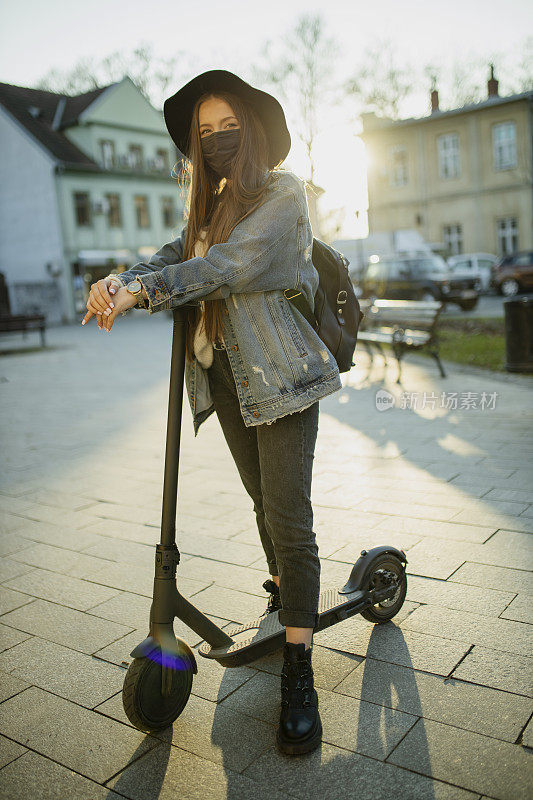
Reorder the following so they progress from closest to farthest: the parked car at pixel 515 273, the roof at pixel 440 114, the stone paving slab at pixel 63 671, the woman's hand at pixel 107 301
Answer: the woman's hand at pixel 107 301, the stone paving slab at pixel 63 671, the parked car at pixel 515 273, the roof at pixel 440 114

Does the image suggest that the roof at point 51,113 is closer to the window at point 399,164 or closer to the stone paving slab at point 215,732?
the window at point 399,164

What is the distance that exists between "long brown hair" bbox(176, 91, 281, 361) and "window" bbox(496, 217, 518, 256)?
36.5 meters

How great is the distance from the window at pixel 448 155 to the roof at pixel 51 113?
17211mm

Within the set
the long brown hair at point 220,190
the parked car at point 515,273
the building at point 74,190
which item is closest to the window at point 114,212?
the building at point 74,190

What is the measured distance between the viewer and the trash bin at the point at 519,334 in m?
9.24

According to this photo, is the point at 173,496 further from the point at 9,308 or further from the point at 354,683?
the point at 9,308

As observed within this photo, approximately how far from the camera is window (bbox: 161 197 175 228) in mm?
40688

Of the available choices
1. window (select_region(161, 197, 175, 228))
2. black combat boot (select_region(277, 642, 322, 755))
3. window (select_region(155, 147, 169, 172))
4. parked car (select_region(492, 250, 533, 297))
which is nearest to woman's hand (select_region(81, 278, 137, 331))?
black combat boot (select_region(277, 642, 322, 755))

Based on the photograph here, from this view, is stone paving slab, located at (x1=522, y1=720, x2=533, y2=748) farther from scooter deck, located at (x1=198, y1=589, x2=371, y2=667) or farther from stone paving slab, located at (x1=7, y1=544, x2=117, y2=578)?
stone paving slab, located at (x1=7, y1=544, x2=117, y2=578)

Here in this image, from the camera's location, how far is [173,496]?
2.41 m

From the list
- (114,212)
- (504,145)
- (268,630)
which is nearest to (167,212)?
(114,212)

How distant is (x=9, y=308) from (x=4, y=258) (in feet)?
15.7

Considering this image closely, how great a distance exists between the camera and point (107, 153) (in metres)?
37.8

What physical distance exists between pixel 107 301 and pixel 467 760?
168 cm
